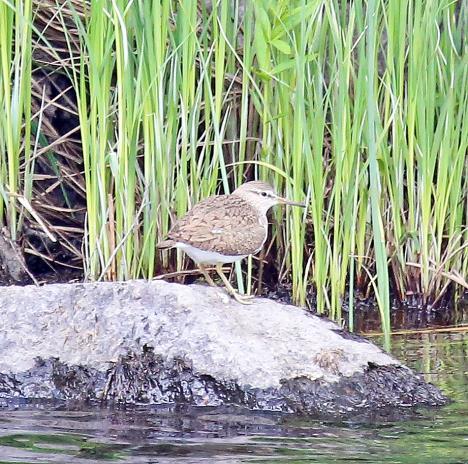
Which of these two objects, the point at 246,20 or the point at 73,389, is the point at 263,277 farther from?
the point at 73,389

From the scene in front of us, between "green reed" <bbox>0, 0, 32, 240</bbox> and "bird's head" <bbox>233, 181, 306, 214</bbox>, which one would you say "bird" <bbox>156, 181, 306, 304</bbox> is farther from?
"green reed" <bbox>0, 0, 32, 240</bbox>

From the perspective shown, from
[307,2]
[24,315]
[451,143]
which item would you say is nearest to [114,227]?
[24,315]

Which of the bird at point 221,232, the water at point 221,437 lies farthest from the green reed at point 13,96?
the water at point 221,437

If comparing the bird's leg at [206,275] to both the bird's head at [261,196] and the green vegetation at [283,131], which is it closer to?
the green vegetation at [283,131]

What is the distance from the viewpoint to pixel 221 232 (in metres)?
5.53

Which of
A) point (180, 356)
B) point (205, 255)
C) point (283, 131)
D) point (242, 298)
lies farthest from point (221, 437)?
point (283, 131)

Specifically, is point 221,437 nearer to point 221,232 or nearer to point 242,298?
point 242,298

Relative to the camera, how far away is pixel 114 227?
6.29 m

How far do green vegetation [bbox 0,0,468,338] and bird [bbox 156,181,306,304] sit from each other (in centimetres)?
35

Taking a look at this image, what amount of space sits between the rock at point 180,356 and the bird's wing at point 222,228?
0.38 m

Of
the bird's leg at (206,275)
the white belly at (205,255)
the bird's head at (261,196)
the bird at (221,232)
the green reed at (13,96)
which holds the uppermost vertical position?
the green reed at (13,96)

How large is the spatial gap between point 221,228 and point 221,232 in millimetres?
34

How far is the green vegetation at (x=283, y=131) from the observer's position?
6.04 metres

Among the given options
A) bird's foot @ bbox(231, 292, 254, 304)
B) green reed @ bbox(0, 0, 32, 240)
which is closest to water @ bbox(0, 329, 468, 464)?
bird's foot @ bbox(231, 292, 254, 304)
